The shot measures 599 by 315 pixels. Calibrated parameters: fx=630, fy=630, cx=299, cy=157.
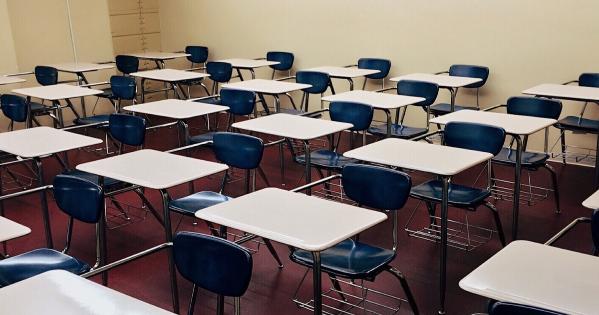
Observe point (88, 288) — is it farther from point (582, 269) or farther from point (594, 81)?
point (594, 81)

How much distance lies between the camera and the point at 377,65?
7559 millimetres

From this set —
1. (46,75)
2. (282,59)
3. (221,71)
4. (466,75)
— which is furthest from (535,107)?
(46,75)

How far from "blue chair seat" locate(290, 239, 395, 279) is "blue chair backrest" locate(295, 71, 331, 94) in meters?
3.91

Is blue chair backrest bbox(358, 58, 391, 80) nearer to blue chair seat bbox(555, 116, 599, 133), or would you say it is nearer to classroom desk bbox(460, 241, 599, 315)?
blue chair seat bbox(555, 116, 599, 133)

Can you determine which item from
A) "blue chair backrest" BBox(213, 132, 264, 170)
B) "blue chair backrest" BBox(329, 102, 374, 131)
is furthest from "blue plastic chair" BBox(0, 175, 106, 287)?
"blue chair backrest" BBox(329, 102, 374, 131)

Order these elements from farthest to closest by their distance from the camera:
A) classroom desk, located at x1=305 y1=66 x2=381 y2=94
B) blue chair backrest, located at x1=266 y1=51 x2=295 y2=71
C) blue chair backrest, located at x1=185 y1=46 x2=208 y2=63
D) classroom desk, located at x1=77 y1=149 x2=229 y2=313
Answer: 1. blue chair backrest, located at x1=185 y1=46 x2=208 y2=63
2. blue chair backrest, located at x1=266 y1=51 x2=295 y2=71
3. classroom desk, located at x1=305 y1=66 x2=381 y2=94
4. classroom desk, located at x1=77 y1=149 x2=229 y2=313

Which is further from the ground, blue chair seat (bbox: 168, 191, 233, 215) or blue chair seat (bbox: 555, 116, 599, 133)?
blue chair seat (bbox: 555, 116, 599, 133)

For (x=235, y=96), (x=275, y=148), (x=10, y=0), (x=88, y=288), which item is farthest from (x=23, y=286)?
(x=10, y=0)

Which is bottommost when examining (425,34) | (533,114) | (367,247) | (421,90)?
(367,247)

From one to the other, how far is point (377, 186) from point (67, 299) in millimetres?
1777

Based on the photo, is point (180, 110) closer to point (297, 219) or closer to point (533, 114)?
point (297, 219)

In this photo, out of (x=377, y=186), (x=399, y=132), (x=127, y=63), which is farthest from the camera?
(x=127, y=63)

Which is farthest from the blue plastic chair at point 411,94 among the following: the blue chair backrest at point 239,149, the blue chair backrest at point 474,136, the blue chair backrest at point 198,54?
the blue chair backrest at point 198,54

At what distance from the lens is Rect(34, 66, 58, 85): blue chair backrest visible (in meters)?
7.76
